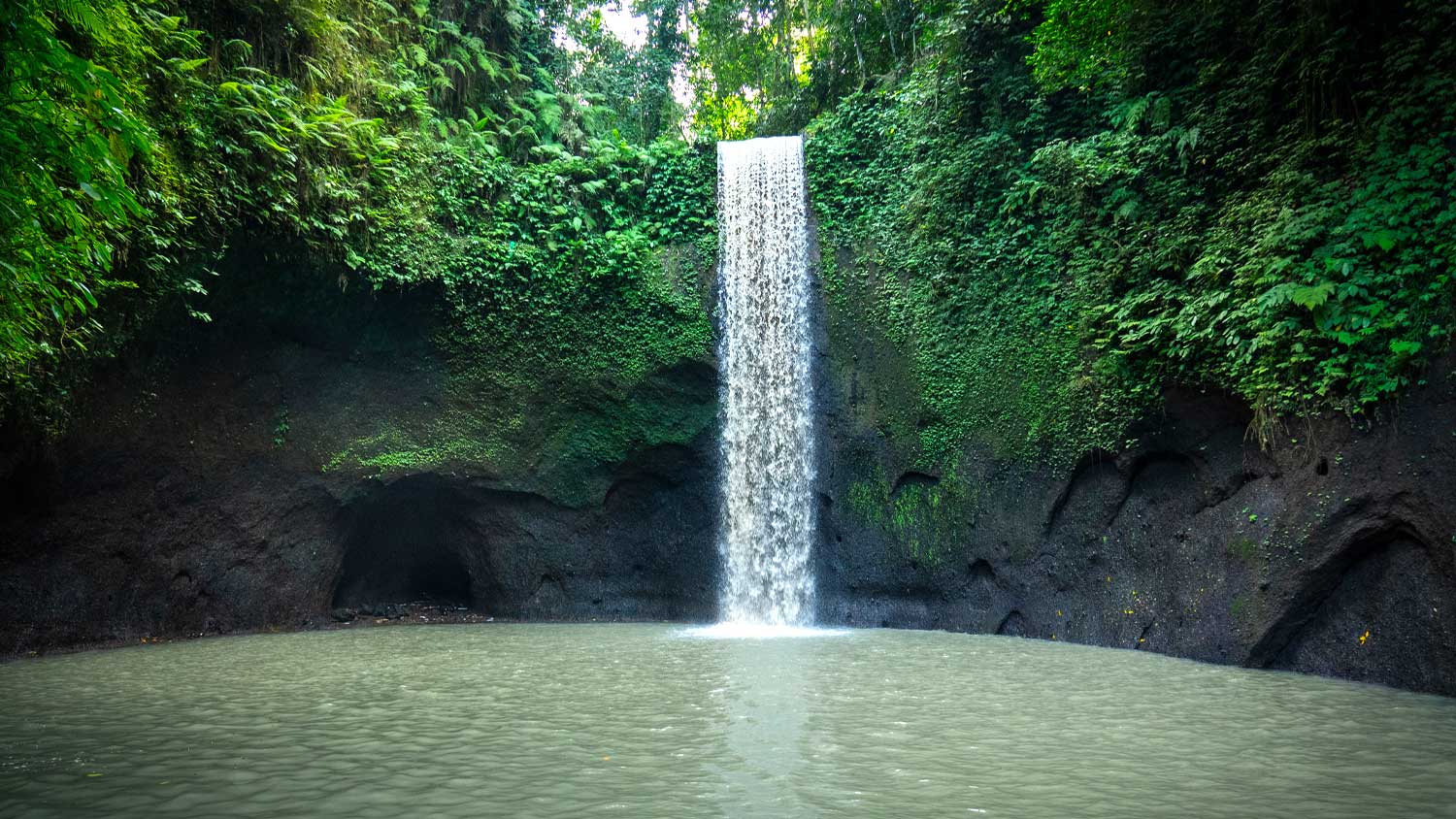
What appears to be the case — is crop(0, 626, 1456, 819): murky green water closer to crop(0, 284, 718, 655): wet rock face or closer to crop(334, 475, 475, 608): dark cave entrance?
crop(0, 284, 718, 655): wet rock face

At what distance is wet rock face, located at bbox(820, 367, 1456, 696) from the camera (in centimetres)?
681

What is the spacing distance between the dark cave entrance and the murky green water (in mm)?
4603

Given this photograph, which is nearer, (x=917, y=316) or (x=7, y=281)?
(x=7, y=281)

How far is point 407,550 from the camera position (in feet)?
45.5

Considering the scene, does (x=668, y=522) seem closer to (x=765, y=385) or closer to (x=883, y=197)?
(x=765, y=385)

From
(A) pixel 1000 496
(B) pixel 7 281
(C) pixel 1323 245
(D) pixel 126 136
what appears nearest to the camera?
(D) pixel 126 136

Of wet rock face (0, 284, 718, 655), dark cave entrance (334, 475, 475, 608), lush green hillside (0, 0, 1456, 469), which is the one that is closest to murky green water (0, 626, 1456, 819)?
wet rock face (0, 284, 718, 655)

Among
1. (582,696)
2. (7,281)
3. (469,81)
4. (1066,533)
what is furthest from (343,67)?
(1066,533)

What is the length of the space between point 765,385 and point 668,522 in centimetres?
254

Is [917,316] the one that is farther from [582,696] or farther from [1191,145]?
[582,696]

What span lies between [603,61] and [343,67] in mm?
10393

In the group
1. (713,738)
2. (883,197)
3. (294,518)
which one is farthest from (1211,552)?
(294,518)

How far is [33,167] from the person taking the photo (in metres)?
4.34

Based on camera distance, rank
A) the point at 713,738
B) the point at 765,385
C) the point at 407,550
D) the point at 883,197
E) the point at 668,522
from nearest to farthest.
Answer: the point at 713,738 < the point at 883,197 < the point at 765,385 < the point at 668,522 < the point at 407,550
